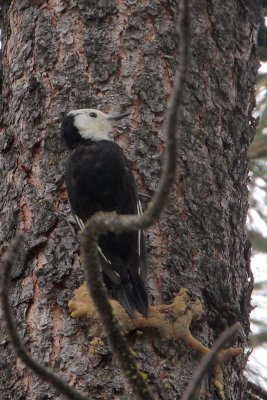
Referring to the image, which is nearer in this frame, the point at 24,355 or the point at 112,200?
the point at 24,355

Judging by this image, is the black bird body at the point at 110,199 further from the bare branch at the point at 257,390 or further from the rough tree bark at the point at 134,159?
the bare branch at the point at 257,390

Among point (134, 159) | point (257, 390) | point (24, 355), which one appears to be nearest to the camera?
point (24, 355)

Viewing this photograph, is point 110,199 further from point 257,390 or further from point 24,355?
point 24,355

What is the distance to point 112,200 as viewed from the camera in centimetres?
331

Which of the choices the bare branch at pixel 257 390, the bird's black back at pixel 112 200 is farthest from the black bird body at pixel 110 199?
the bare branch at pixel 257 390

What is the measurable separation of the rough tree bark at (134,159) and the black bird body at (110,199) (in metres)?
0.06

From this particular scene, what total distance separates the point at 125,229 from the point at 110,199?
1.60 metres

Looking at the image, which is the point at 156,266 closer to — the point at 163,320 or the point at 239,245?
the point at 163,320

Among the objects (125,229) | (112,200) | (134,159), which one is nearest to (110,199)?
(112,200)

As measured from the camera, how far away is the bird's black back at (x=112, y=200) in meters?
2.98

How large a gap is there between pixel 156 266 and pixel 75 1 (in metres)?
1.24

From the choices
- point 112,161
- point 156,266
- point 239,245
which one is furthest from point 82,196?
point 239,245

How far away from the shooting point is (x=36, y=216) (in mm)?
3143

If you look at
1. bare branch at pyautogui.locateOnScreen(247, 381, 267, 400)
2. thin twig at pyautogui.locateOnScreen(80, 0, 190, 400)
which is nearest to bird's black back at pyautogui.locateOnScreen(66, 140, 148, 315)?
bare branch at pyautogui.locateOnScreen(247, 381, 267, 400)
